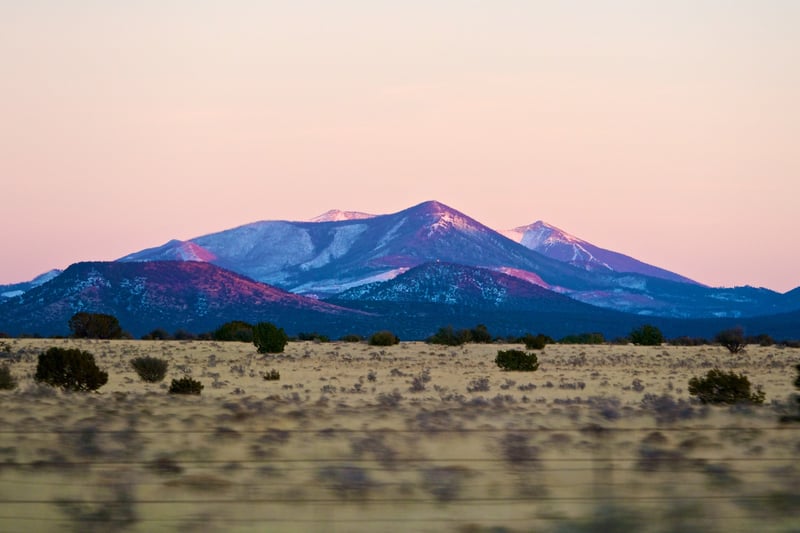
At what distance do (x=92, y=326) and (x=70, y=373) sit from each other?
4704 centimetres

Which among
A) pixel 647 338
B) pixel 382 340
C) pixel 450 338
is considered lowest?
pixel 382 340

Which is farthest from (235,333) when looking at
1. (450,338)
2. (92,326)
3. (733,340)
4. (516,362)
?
(733,340)

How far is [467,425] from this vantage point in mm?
15406

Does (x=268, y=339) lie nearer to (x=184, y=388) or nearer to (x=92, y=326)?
(x=92, y=326)

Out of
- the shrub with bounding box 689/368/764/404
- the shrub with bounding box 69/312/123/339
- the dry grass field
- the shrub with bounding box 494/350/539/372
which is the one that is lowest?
the dry grass field

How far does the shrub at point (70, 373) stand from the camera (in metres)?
33.2

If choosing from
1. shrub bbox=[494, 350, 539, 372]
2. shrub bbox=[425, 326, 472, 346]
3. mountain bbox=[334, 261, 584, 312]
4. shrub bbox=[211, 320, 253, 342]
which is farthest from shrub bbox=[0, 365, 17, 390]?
mountain bbox=[334, 261, 584, 312]

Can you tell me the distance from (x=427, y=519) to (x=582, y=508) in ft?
5.16

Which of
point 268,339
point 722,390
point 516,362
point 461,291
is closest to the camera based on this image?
point 722,390

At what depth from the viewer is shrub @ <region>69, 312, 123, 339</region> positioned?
78.9 metres

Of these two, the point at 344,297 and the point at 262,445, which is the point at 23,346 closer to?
the point at 262,445

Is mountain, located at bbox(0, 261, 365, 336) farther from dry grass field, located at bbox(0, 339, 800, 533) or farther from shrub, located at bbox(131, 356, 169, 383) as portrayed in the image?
dry grass field, located at bbox(0, 339, 800, 533)

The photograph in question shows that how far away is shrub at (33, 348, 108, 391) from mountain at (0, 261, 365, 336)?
318ft

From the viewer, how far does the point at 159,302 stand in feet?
488
